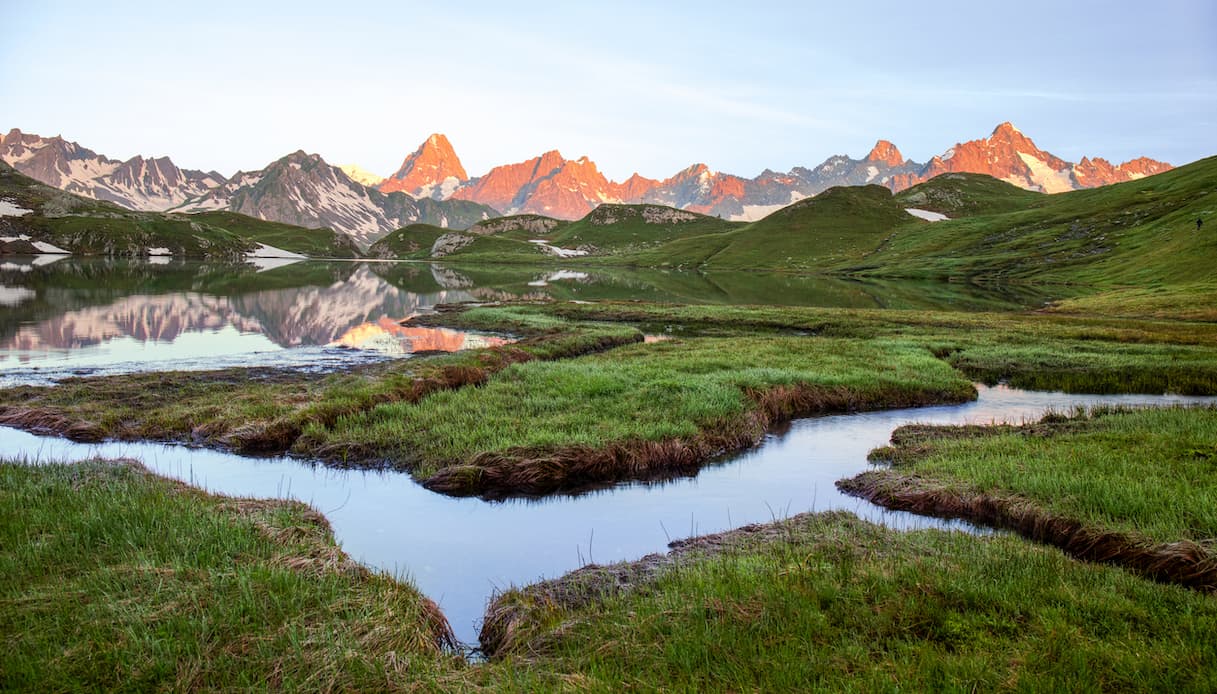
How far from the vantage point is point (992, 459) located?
62.3ft

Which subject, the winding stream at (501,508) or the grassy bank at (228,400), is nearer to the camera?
the winding stream at (501,508)

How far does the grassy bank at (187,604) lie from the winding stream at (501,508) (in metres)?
2.12

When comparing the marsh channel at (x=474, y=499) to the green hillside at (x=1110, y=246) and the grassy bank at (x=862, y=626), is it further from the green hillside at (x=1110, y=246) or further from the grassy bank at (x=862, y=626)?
the green hillside at (x=1110, y=246)

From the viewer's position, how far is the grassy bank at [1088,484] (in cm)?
1309

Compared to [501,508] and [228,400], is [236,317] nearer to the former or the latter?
[228,400]

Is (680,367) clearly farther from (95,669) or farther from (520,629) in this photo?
(95,669)

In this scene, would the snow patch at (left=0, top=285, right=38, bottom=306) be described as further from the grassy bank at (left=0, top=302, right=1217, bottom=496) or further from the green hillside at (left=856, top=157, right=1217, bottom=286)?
the green hillside at (left=856, top=157, right=1217, bottom=286)

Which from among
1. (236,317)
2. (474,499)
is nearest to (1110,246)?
(236,317)

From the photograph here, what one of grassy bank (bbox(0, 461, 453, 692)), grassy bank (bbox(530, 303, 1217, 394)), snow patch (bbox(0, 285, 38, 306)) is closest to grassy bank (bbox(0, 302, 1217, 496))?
grassy bank (bbox(530, 303, 1217, 394))

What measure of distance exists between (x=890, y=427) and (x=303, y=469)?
2171 centimetres

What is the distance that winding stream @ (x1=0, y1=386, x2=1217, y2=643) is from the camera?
1487 cm

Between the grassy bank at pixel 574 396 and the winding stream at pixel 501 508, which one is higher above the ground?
the grassy bank at pixel 574 396

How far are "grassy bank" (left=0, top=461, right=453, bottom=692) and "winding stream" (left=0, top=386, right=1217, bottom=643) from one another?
212cm

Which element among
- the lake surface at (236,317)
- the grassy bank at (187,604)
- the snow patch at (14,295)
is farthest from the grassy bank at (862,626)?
the snow patch at (14,295)
